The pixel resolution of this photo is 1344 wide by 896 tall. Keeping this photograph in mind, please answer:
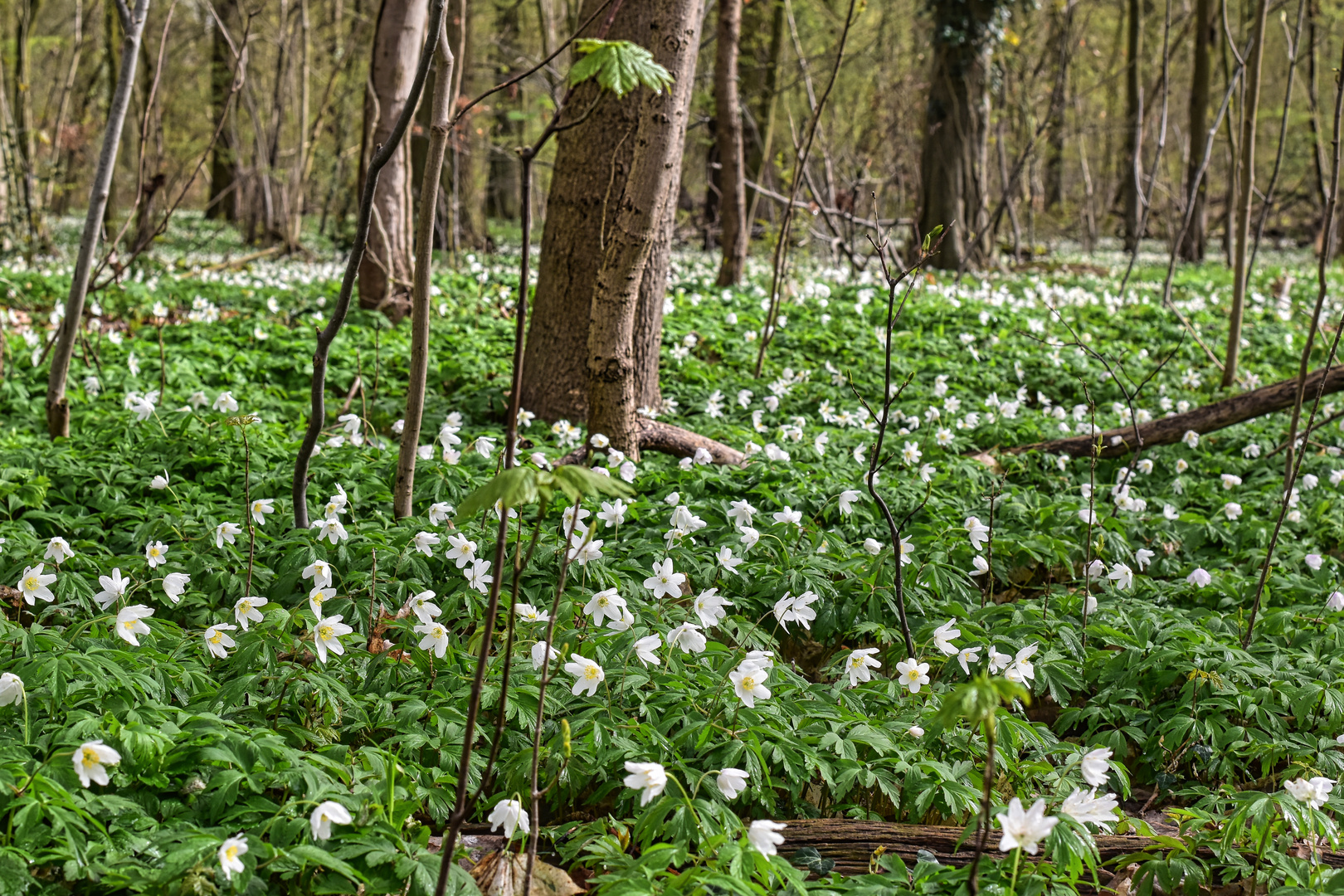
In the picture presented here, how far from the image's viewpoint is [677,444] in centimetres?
458

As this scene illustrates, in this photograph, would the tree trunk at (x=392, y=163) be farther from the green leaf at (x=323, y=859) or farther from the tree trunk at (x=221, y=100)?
the tree trunk at (x=221, y=100)

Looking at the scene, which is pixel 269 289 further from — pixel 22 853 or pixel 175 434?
pixel 22 853

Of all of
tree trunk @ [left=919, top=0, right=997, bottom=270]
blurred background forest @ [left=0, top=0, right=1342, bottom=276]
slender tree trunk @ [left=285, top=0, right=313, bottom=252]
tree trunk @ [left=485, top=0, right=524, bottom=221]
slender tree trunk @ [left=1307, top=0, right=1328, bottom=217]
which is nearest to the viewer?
slender tree trunk @ [left=1307, top=0, right=1328, bottom=217]

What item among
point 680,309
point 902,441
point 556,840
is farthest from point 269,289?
point 556,840

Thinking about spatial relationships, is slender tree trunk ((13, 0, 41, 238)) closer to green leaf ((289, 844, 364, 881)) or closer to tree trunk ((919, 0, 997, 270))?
tree trunk ((919, 0, 997, 270))

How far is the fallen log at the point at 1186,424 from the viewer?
5023 millimetres

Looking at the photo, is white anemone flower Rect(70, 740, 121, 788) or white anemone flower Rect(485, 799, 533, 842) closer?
white anemone flower Rect(70, 740, 121, 788)

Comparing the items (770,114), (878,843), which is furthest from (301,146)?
(878,843)

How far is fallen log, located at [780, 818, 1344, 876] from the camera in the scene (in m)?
2.13

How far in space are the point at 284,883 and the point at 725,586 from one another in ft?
5.79

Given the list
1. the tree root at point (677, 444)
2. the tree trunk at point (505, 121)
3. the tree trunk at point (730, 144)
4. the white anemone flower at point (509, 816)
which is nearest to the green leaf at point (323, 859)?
the white anemone flower at point (509, 816)

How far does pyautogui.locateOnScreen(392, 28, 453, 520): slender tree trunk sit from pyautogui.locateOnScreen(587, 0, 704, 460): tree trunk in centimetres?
100

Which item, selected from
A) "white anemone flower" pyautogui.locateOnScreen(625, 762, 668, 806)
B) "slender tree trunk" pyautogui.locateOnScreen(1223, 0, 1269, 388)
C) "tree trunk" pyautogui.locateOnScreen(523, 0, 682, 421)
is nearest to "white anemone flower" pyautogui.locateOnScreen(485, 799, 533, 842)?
"white anemone flower" pyautogui.locateOnScreen(625, 762, 668, 806)

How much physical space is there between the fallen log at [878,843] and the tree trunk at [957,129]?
10.4 meters
